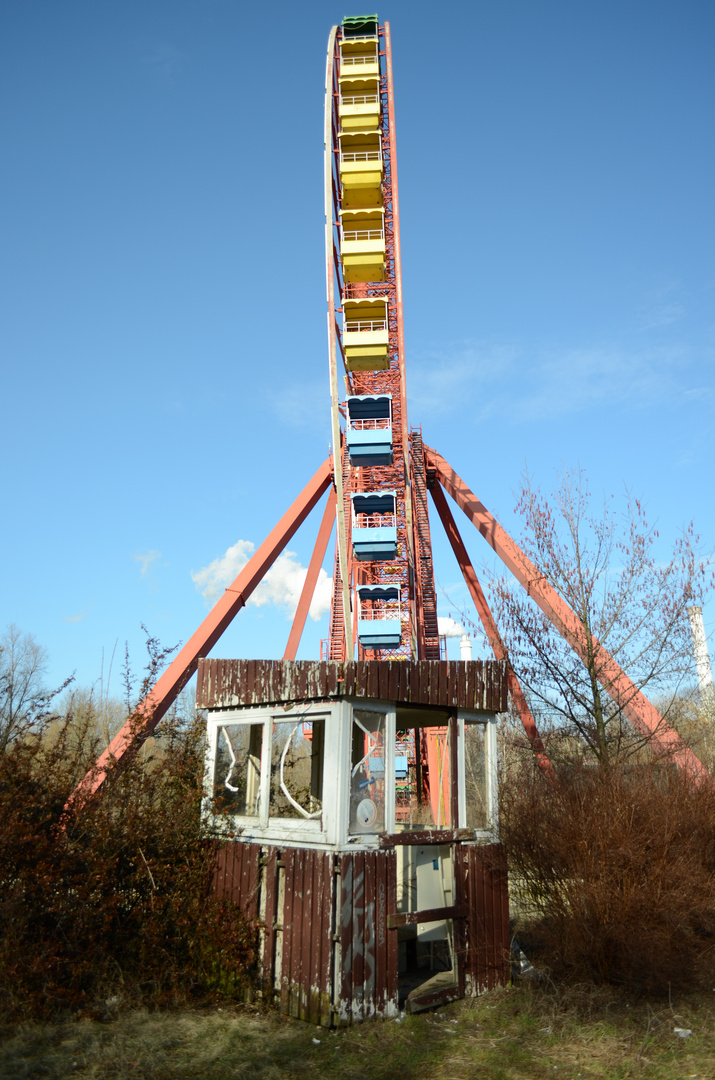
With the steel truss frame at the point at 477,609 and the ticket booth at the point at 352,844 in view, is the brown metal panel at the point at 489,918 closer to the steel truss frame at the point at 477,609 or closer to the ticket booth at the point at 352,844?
the ticket booth at the point at 352,844

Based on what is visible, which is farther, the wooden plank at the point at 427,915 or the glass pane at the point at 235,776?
the glass pane at the point at 235,776

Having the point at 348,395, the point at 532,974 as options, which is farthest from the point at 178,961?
the point at 348,395

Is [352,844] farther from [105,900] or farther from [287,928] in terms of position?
[105,900]

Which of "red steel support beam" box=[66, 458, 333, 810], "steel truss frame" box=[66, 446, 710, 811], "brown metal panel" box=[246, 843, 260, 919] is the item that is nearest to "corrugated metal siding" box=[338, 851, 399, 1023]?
"brown metal panel" box=[246, 843, 260, 919]

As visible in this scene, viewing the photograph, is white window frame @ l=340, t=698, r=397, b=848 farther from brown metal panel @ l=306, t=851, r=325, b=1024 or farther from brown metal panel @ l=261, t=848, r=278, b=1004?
brown metal panel @ l=261, t=848, r=278, b=1004

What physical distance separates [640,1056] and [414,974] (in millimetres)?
2437

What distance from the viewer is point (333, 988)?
604 cm

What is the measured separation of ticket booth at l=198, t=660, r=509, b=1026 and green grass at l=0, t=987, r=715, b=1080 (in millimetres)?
292

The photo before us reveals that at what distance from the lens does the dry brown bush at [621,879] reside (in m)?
7.18

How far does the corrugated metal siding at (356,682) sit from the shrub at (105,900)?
0.99 meters

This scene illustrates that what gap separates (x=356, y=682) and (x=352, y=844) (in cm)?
122

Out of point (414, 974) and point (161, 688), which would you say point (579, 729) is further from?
point (161, 688)

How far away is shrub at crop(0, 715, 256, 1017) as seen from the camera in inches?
243

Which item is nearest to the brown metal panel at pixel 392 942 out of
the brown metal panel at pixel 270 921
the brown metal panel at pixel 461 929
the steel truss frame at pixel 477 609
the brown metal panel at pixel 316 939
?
the brown metal panel at pixel 316 939
